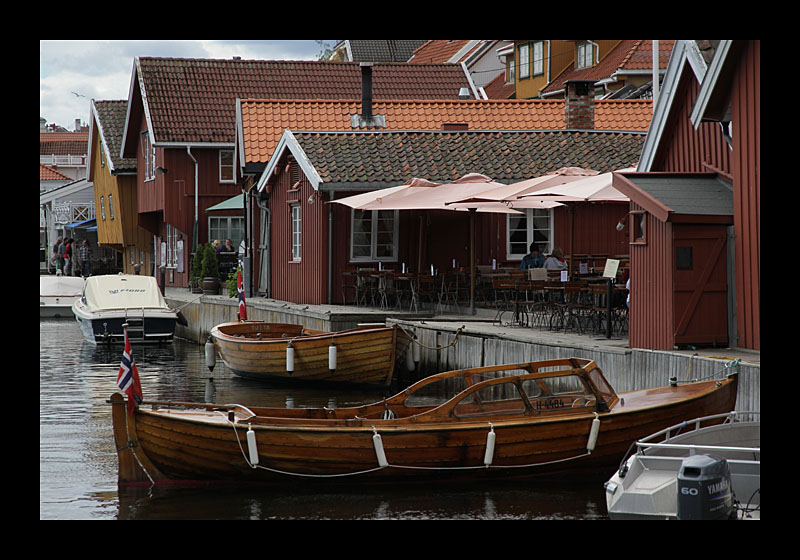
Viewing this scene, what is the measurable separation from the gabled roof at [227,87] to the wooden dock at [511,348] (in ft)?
36.9

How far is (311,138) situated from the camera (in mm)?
25062

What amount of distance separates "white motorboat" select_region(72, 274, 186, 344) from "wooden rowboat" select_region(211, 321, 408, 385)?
7.56 meters

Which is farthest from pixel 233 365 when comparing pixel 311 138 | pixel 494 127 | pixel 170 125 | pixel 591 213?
pixel 170 125

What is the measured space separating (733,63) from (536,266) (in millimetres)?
8481

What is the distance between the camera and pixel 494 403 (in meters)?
12.2

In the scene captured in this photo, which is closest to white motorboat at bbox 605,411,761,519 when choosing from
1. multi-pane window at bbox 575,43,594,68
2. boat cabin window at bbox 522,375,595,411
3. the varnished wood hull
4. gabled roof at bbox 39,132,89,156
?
the varnished wood hull

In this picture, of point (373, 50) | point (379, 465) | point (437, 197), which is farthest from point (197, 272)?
point (373, 50)

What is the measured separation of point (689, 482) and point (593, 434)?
3.60m

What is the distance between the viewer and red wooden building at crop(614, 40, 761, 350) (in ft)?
45.1

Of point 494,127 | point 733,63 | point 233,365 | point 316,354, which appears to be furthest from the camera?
point 494,127

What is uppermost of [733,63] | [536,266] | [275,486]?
[733,63]

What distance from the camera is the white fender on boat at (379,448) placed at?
461 inches
